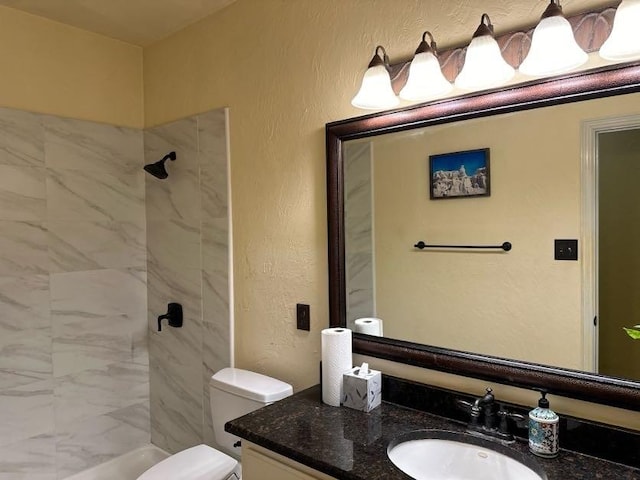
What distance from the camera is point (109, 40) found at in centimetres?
249

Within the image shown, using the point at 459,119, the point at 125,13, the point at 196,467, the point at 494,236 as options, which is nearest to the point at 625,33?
the point at 459,119

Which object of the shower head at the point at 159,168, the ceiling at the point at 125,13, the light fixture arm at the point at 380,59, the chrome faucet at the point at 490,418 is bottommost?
the chrome faucet at the point at 490,418

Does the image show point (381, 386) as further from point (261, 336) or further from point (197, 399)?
point (197, 399)

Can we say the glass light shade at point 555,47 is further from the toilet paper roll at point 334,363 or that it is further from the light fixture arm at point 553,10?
the toilet paper roll at point 334,363

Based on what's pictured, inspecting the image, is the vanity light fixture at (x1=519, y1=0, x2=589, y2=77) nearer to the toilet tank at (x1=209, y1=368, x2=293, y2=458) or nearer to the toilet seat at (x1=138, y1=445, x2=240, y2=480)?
the toilet tank at (x1=209, y1=368, x2=293, y2=458)

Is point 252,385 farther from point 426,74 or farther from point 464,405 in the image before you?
point 426,74

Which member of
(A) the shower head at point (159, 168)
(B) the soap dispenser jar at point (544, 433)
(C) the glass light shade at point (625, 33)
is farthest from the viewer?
(A) the shower head at point (159, 168)

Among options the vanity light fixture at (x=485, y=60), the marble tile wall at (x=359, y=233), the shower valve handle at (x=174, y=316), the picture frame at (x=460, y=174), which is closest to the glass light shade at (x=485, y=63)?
the vanity light fixture at (x=485, y=60)

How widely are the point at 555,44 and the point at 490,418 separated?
1023 millimetres

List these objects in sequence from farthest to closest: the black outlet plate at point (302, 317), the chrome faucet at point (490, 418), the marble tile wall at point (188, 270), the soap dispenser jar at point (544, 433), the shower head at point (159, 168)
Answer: the shower head at point (159, 168)
the marble tile wall at point (188, 270)
the black outlet plate at point (302, 317)
the chrome faucet at point (490, 418)
the soap dispenser jar at point (544, 433)

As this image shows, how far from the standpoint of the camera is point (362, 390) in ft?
4.79

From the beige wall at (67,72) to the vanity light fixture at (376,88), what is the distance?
164 centimetres

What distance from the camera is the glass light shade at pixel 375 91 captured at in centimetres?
148

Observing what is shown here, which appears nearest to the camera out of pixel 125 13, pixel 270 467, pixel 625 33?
pixel 625 33
